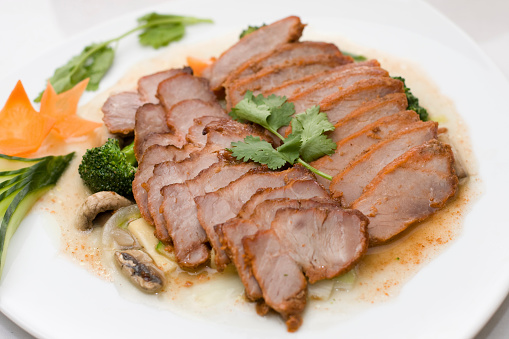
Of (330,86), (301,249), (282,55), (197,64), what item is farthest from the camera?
(197,64)

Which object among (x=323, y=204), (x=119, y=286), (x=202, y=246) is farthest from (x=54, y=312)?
(x=323, y=204)

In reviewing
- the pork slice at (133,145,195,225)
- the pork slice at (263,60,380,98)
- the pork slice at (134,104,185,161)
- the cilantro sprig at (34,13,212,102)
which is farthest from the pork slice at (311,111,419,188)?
the cilantro sprig at (34,13,212,102)

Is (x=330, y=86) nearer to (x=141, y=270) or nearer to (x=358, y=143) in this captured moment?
(x=358, y=143)

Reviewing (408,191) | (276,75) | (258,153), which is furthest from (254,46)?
(408,191)

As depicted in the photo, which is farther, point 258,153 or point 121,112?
point 121,112

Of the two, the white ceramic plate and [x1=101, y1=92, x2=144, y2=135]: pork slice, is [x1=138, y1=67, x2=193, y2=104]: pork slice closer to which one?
[x1=101, y1=92, x2=144, y2=135]: pork slice

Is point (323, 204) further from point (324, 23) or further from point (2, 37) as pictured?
point (2, 37)
